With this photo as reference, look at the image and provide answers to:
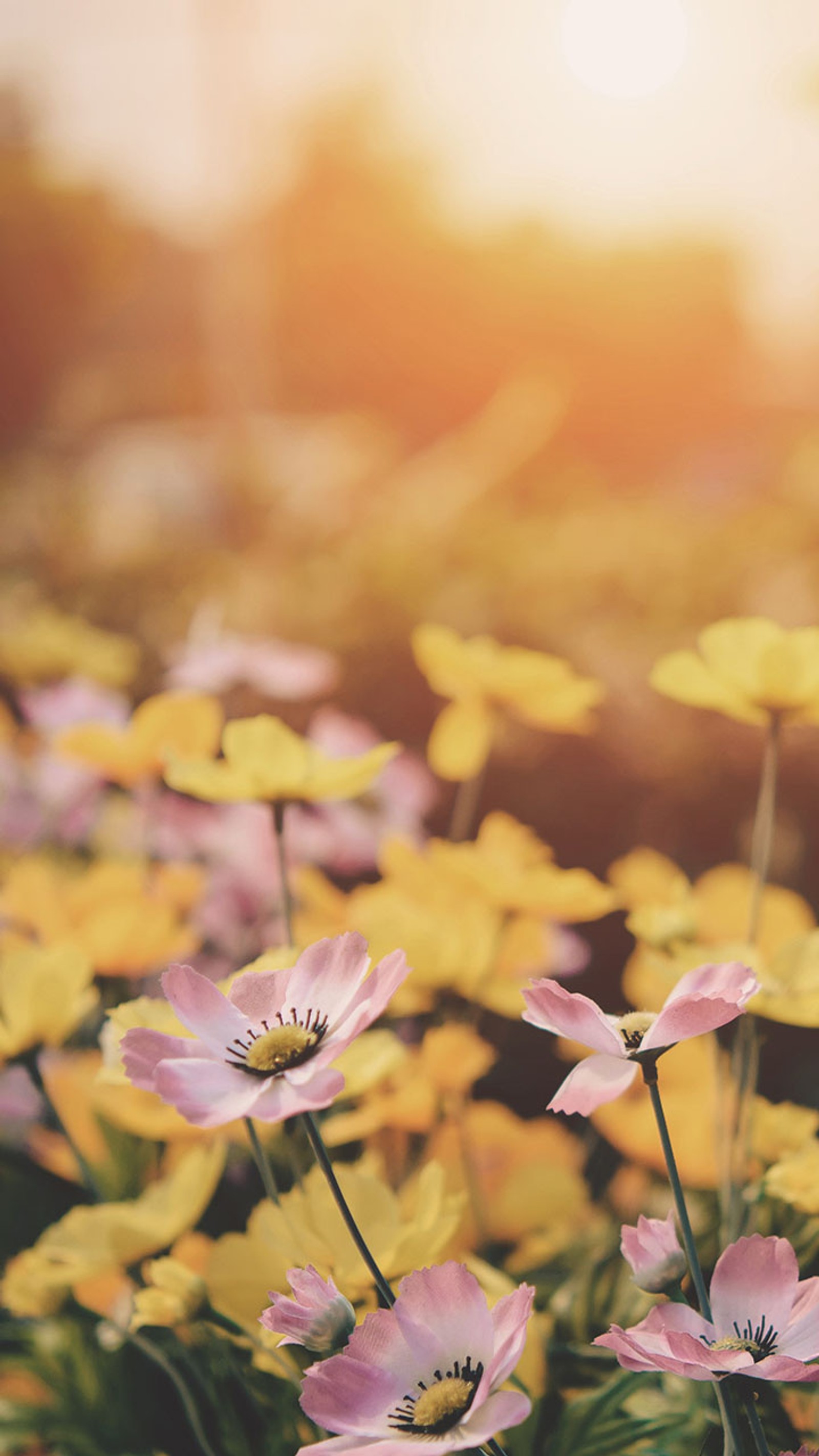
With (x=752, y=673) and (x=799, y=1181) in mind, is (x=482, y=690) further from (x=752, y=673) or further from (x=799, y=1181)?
(x=799, y=1181)

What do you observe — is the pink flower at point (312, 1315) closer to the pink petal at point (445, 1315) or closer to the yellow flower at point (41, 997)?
the pink petal at point (445, 1315)

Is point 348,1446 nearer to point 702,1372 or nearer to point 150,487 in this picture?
point 702,1372

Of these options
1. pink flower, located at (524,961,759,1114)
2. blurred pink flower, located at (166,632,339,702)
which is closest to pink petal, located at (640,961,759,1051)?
pink flower, located at (524,961,759,1114)

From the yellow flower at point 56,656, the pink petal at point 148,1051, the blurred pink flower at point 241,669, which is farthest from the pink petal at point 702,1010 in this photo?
the yellow flower at point 56,656

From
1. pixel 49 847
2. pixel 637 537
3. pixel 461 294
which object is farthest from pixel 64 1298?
pixel 461 294

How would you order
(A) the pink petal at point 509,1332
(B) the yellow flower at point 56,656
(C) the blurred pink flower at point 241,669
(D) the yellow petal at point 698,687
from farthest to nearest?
(B) the yellow flower at point 56,656, (C) the blurred pink flower at point 241,669, (D) the yellow petal at point 698,687, (A) the pink petal at point 509,1332

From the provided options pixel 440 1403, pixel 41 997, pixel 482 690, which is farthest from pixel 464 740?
pixel 440 1403
